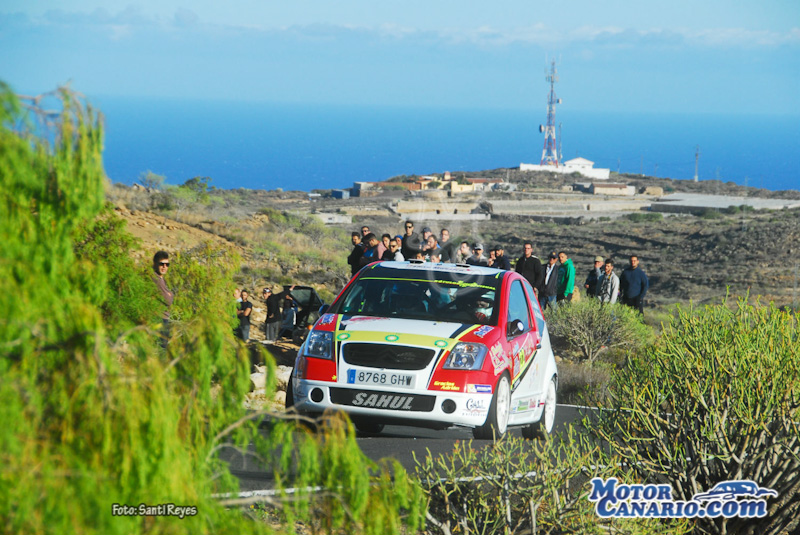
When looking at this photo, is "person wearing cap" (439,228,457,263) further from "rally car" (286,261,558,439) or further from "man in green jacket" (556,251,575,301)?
"rally car" (286,261,558,439)

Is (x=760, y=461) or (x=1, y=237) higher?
(x=1, y=237)

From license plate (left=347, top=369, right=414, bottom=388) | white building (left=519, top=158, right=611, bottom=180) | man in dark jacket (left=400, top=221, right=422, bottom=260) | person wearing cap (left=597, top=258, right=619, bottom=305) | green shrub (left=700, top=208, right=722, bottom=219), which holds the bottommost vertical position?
license plate (left=347, top=369, right=414, bottom=388)

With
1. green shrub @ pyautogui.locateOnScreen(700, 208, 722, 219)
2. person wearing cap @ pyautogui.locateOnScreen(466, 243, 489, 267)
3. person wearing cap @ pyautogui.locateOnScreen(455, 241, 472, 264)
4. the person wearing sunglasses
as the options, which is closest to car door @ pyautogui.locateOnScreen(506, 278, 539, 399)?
the person wearing sunglasses

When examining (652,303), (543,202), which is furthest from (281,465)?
(543,202)

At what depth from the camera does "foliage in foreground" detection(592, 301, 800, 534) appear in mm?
7309

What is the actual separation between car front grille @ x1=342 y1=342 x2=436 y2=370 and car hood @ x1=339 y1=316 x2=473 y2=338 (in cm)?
23

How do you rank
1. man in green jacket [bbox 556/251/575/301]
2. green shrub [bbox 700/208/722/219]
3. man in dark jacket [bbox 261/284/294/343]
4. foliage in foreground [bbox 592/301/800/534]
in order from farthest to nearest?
green shrub [bbox 700/208/722/219] < man in green jacket [bbox 556/251/575/301] < man in dark jacket [bbox 261/284/294/343] < foliage in foreground [bbox 592/301/800/534]

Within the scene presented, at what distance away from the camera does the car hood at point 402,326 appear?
8.38m

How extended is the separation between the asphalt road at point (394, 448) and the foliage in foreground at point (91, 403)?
381 centimetres

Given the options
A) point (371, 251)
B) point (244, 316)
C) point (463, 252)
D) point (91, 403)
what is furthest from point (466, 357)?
point (244, 316)

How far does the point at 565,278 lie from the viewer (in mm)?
17156

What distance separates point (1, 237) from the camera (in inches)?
126

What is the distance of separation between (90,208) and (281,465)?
4.86 ft

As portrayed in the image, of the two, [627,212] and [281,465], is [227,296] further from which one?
[627,212]
